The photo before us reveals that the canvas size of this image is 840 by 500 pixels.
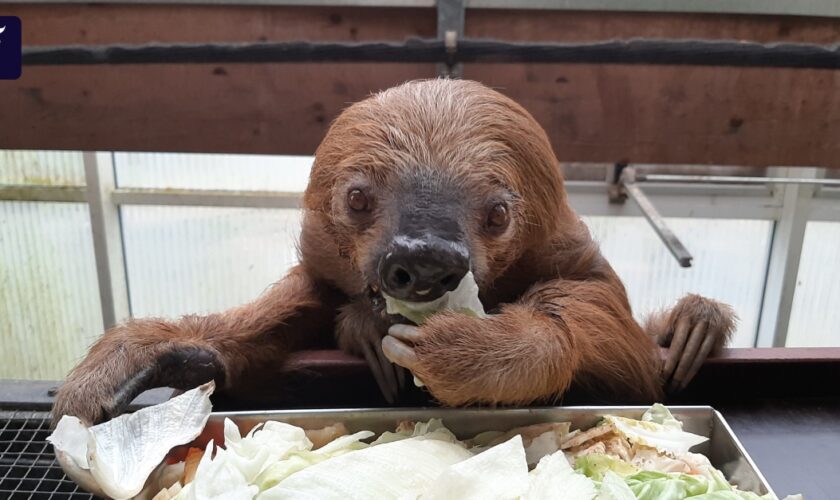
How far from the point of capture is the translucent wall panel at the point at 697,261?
431 centimetres

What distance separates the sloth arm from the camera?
1533 millimetres

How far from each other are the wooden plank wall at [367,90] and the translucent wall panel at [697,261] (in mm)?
1398

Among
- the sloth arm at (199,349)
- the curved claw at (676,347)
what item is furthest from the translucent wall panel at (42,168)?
the curved claw at (676,347)

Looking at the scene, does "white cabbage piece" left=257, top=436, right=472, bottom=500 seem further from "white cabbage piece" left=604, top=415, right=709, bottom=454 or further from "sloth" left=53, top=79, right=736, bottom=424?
"white cabbage piece" left=604, top=415, right=709, bottom=454

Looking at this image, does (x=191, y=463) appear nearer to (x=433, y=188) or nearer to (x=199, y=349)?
(x=199, y=349)

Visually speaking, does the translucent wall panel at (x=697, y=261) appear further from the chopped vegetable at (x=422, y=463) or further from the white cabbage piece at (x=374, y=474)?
the white cabbage piece at (x=374, y=474)

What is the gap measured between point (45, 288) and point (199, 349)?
3080 mm

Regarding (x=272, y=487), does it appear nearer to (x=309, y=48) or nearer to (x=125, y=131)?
(x=309, y=48)

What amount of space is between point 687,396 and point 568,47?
1059 mm

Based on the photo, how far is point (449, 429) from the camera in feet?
4.53

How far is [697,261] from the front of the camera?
449 centimetres

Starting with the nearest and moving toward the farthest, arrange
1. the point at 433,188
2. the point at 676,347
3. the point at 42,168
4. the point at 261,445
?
the point at 261,445 < the point at 433,188 < the point at 676,347 < the point at 42,168

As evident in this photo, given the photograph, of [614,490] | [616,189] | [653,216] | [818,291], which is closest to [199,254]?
[616,189]

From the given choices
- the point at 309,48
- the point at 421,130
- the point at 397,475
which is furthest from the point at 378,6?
the point at 397,475
